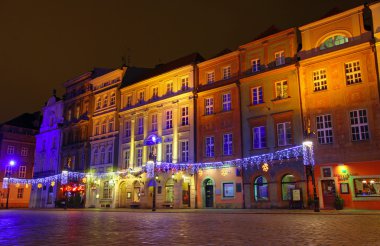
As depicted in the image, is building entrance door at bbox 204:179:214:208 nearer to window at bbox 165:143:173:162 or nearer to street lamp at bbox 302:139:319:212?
window at bbox 165:143:173:162

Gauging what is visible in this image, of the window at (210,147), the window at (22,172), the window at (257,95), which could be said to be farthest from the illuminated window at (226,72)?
the window at (22,172)

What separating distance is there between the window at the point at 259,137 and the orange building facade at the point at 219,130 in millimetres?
1552

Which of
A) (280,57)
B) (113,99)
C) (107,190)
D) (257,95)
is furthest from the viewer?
(113,99)

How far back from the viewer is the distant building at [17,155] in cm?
6475

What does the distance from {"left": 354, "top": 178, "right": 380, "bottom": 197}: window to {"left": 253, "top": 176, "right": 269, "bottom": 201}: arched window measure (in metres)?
7.61

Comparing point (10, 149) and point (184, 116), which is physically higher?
point (10, 149)

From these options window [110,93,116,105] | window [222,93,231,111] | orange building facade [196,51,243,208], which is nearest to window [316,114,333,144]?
orange building facade [196,51,243,208]

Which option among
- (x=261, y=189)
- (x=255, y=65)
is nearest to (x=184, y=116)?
(x=255, y=65)

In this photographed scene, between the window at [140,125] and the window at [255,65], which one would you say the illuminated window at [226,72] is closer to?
the window at [255,65]

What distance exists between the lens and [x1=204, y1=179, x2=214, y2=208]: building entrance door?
1432 inches

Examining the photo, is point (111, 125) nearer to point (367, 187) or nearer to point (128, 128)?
point (128, 128)

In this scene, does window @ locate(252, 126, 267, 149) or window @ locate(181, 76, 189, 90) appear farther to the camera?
window @ locate(181, 76, 189, 90)

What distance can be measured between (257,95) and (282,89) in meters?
2.66

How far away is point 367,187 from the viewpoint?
26859mm
